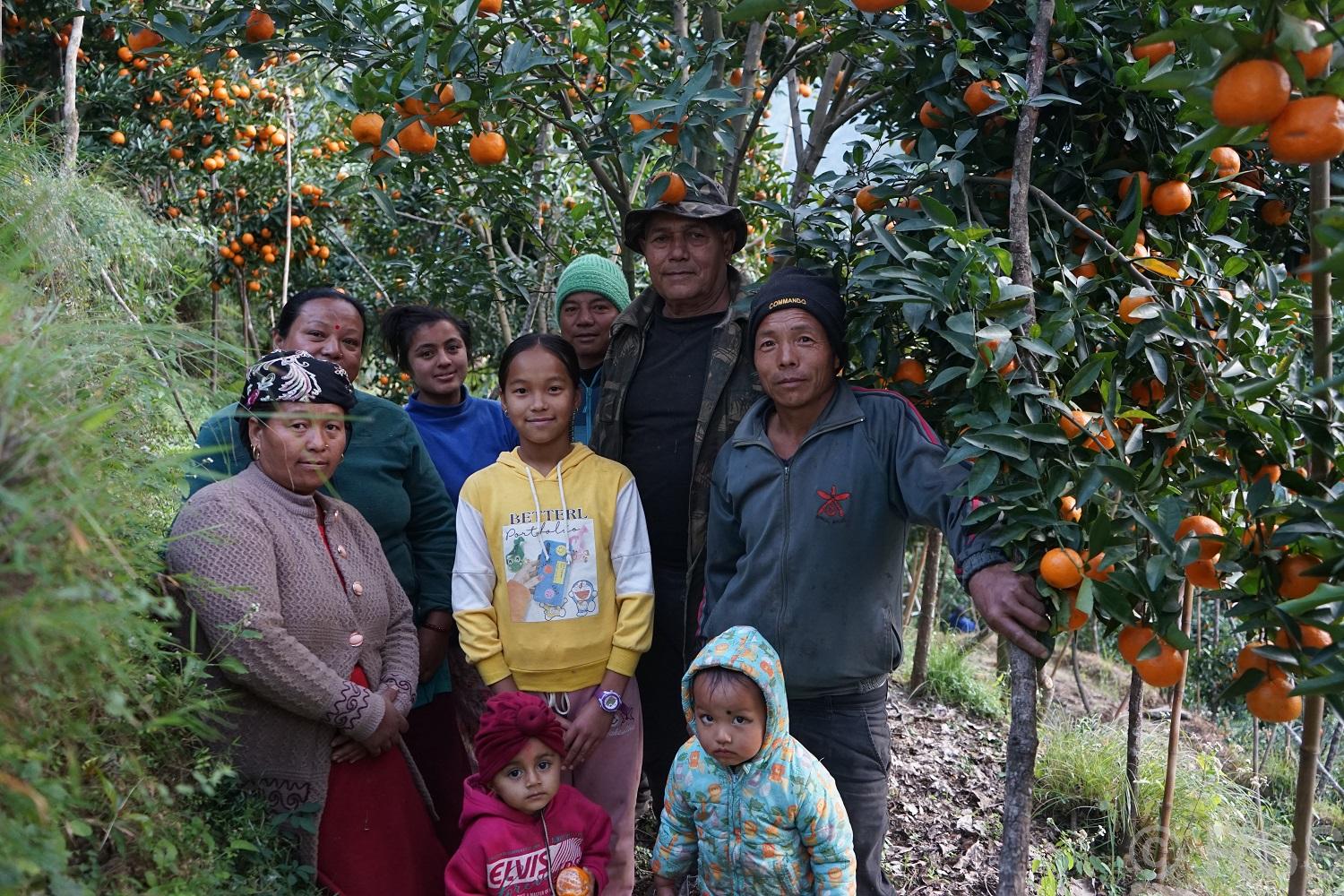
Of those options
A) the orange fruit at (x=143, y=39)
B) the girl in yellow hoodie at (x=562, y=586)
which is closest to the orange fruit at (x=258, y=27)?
the orange fruit at (x=143, y=39)

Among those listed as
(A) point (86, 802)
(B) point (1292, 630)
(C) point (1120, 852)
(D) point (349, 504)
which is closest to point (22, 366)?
(A) point (86, 802)

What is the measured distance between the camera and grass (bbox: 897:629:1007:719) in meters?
5.30

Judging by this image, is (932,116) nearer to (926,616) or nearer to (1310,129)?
(1310,129)

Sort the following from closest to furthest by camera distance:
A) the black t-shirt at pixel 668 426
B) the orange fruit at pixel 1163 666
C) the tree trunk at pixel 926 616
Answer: the orange fruit at pixel 1163 666 → the black t-shirt at pixel 668 426 → the tree trunk at pixel 926 616

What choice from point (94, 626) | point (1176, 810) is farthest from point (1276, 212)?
point (94, 626)

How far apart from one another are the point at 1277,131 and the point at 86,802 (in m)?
2.15

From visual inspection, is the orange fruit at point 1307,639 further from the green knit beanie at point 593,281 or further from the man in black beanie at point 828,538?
the green knit beanie at point 593,281

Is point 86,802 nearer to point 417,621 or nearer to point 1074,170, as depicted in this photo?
point 417,621

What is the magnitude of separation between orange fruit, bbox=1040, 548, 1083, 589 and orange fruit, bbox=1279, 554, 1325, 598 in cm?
35

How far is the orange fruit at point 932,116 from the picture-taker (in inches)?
105

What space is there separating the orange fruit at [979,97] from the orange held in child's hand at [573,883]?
6.62ft

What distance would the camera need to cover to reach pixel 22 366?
155 cm

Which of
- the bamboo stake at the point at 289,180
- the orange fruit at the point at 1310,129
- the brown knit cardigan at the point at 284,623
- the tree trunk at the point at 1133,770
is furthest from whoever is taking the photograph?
the bamboo stake at the point at 289,180

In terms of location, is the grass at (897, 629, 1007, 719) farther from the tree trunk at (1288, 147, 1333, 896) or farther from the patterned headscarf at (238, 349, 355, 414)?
the patterned headscarf at (238, 349, 355, 414)
